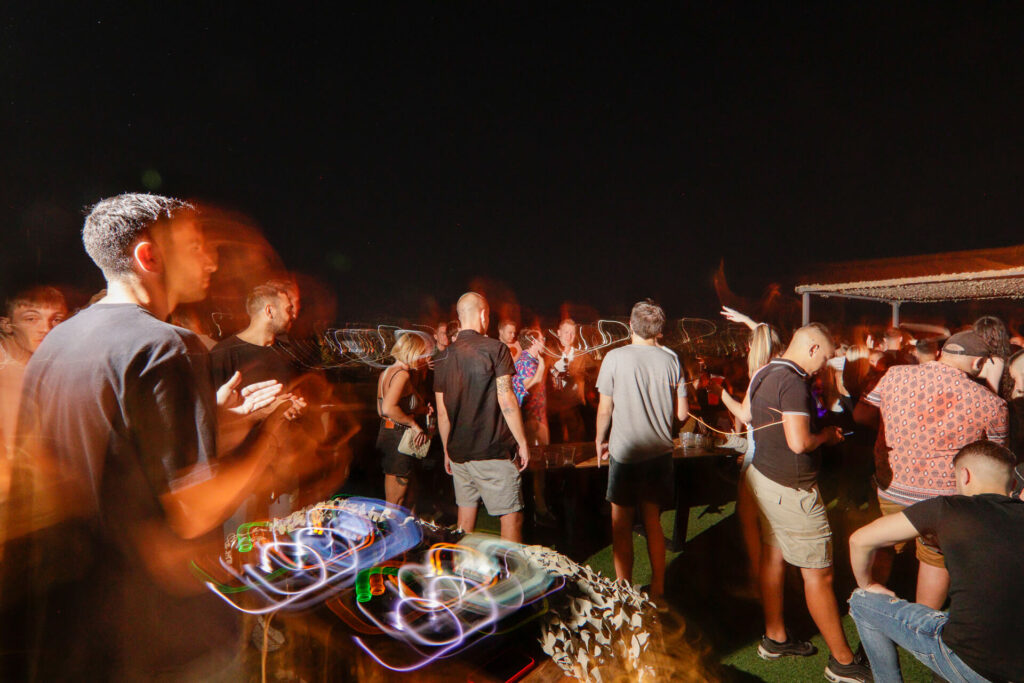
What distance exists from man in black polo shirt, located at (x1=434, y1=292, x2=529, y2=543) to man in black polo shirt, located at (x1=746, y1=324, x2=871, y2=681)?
1542 millimetres

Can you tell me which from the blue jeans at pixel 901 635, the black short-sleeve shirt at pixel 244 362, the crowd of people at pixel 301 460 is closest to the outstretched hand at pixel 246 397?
the crowd of people at pixel 301 460

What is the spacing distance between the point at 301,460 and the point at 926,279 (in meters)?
8.11

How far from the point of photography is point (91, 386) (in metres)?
1.27

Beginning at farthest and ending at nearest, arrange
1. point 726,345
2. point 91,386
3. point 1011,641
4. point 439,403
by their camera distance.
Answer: point 726,345
point 439,403
point 1011,641
point 91,386

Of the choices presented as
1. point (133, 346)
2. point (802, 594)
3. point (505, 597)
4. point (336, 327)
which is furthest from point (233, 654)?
point (336, 327)

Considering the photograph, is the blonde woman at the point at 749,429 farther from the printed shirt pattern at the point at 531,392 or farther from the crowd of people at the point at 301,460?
the printed shirt pattern at the point at 531,392

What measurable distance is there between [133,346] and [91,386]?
135mm

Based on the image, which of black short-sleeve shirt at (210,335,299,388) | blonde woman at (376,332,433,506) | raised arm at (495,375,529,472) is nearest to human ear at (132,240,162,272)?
black short-sleeve shirt at (210,335,299,388)

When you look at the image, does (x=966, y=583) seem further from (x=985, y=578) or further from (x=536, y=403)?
(x=536, y=403)

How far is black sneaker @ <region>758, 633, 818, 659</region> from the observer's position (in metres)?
3.05

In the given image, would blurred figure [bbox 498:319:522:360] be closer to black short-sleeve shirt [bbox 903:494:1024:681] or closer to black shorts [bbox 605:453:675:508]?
black shorts [bbox 605:453:675:508]

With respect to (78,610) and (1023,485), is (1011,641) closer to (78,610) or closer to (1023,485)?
(1023,485)

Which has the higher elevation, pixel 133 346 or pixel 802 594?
pixel 133 346

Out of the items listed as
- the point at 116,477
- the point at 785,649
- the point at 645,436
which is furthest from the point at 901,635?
the point at 116,477
